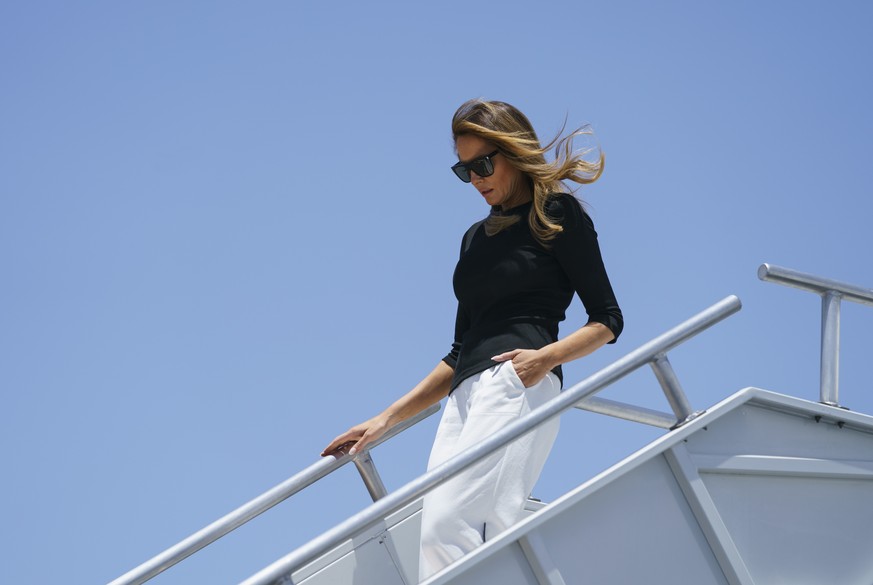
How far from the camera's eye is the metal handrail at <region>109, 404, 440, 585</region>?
3988 millimetres

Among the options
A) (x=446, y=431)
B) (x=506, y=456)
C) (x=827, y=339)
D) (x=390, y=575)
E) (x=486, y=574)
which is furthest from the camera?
(x=390, y=575)

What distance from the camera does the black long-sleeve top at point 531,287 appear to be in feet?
11.6

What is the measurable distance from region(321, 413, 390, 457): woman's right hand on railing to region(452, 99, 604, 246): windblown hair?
2.79ft

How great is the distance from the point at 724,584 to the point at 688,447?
1.40 feet

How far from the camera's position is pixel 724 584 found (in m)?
3.33

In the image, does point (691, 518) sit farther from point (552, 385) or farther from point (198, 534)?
point (198, 534)

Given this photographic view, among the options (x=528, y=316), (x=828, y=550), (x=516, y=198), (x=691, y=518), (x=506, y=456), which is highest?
(x=516, y=198)

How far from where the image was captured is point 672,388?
3.39m

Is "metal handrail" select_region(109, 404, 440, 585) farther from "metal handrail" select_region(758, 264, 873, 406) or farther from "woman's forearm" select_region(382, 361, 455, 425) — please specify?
"metal handrail" select_region(758, 264, 873, 406)

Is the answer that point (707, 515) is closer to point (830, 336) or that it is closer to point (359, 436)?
point (830, 336)

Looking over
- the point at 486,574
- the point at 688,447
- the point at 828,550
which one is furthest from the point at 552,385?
the point at 828,550

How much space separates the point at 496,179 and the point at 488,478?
3.43 feet

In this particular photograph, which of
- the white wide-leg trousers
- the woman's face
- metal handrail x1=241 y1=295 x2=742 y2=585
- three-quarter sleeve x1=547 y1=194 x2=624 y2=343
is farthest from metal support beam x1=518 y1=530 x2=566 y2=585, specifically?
the woman's face

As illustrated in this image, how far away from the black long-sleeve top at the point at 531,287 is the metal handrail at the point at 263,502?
748 millimetres
